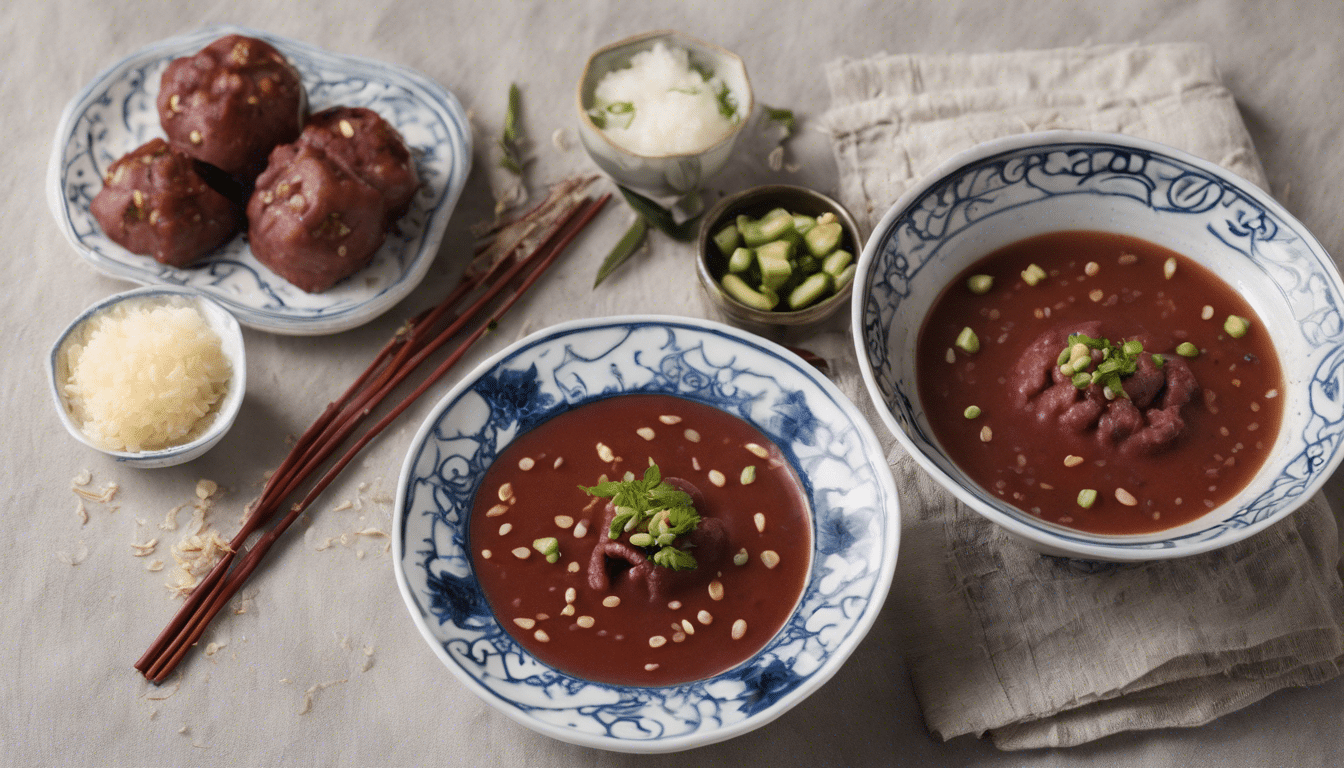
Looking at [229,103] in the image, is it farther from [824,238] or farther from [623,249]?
[824,238]

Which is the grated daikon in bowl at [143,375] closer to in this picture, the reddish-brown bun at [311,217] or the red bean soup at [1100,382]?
the reddish-brown bun at [311,217]

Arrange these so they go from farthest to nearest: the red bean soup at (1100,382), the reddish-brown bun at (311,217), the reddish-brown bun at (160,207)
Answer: the reddish-brown bun at (160,207)
the reddish-brown bun at (311,217)
the red bean soup at (1100,382)

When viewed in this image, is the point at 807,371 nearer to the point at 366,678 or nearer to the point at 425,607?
the point at 425,607

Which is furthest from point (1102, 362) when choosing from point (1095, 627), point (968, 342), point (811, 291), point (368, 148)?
point (368, 148)

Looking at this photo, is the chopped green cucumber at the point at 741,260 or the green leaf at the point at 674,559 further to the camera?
the chopped green cucumber at the point at 741,260

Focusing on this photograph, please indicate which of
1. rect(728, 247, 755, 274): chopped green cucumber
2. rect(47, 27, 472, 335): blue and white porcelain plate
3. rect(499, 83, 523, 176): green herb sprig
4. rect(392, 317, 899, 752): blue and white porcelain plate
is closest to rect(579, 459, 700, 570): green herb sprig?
rect(392, 317, 899, 752): blue and white porcelain plate

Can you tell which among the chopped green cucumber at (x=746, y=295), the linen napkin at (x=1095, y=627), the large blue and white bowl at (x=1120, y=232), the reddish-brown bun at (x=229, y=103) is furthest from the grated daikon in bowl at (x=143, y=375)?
the linen napkin at (x=1095, y=627)

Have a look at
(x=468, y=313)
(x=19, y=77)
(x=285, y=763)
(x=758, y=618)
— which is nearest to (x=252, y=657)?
(x=285, y=763)
